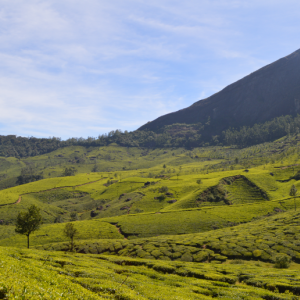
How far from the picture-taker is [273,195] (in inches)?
5015

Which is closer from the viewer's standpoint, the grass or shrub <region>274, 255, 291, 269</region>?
shrub <region>274, 255, 291, 269</region>

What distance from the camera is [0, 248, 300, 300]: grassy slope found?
1423cm

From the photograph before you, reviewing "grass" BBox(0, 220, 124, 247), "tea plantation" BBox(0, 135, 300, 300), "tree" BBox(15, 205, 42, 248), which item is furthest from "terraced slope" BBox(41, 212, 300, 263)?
"grass" BBox(0, 220, 124, 247)

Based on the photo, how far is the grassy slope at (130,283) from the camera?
1423 cm

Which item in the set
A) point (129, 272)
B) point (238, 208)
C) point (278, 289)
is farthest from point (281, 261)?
point (238, 208)

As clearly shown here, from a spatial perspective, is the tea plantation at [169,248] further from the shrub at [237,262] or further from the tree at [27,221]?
the tree at [27,221]

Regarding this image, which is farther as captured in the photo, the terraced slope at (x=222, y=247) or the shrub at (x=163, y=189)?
the shrub at (x=163, y=189)

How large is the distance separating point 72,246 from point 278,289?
187 ft

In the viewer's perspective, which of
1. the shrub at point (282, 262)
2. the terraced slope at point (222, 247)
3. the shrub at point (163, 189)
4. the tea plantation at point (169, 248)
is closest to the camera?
the tea plantation at point (169, 248)

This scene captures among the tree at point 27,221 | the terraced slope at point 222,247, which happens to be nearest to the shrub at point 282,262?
the terraced slope at point 222,247

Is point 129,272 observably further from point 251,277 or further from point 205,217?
point 205,217

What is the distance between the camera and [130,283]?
23.9 m

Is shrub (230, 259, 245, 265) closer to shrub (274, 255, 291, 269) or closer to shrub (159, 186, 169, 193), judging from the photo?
shrub (274, 255, 291, 269)

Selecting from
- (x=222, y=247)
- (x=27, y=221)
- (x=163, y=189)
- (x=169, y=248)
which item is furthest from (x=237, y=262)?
(x=163, y=189)
